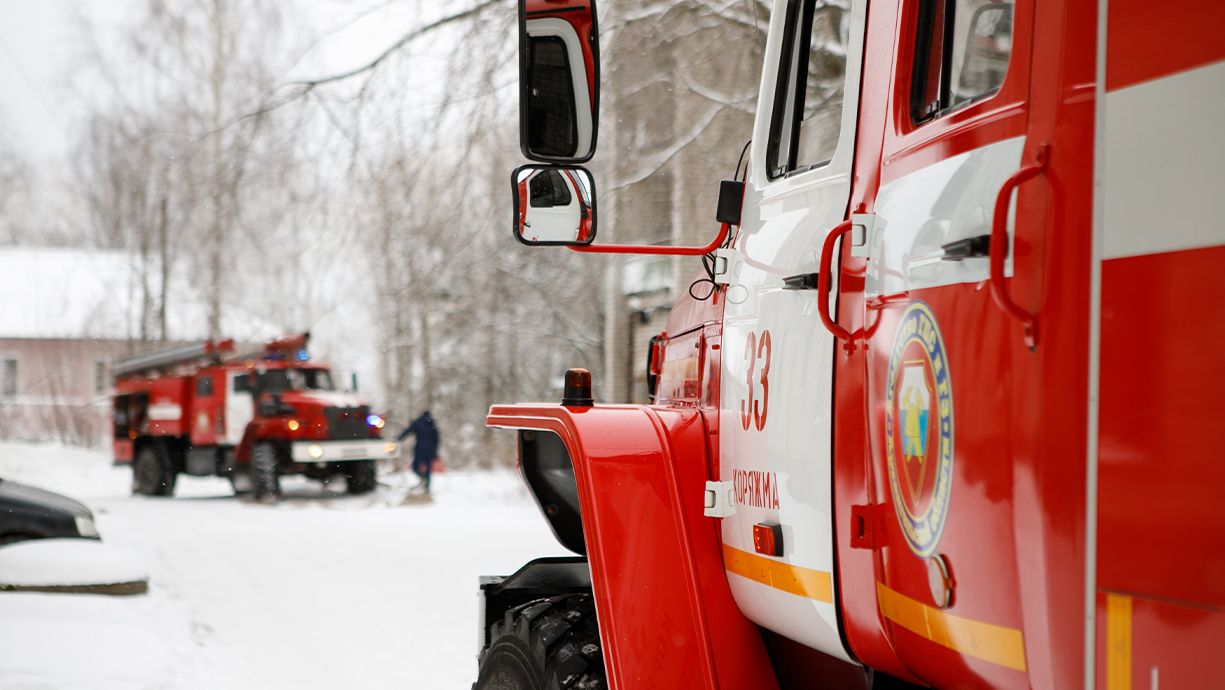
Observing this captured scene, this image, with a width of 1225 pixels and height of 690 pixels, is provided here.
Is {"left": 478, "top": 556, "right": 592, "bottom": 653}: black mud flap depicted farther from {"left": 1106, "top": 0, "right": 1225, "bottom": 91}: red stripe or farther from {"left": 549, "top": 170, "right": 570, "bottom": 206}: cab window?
{"left": 1106, "top": 0, "right": 1225, "bottom": 91}: red stripe

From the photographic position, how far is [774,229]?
8.16 ft

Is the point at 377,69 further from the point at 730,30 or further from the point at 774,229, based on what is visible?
the point at 774,229

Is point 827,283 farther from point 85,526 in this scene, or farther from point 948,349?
point 85,526

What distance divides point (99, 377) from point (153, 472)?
17.3m

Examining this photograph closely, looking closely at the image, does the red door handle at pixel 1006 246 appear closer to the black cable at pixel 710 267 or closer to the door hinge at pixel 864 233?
the door hinge at pixel 864 233

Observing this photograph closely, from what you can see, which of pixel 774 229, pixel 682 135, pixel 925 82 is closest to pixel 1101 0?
pixel 925 82

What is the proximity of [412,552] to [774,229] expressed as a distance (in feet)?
34.3

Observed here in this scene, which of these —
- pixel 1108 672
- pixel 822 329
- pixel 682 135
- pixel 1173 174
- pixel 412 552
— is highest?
pixel 682 135

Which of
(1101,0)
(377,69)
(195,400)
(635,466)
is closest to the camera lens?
(1101,0)

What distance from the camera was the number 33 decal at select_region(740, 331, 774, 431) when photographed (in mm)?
2400

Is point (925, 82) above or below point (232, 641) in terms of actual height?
above

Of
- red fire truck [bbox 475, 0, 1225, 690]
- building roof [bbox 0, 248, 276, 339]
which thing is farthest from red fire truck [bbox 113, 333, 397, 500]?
red fire truck [bbox 475, 0, 1225, 690]

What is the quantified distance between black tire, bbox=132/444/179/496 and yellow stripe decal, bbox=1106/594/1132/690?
21.0 metres

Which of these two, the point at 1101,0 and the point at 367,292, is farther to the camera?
the point at 367,292
